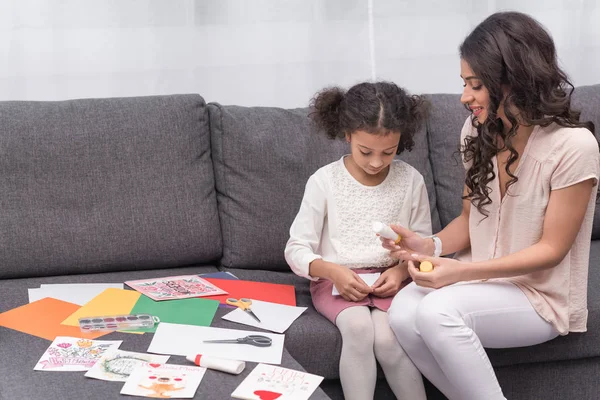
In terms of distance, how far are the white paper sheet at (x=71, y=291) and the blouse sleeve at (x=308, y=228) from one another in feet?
1.62

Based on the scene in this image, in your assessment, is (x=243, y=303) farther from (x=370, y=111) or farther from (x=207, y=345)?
(x=370, y=111)

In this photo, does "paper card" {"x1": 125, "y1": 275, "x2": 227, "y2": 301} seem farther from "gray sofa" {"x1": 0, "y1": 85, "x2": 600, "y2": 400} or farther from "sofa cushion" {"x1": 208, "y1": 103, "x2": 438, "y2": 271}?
"sofa cushion" {"x1": 208, "y1": 103, "x2": 438, "y2": 271}

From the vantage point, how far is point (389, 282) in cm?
225

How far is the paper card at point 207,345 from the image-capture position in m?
1.91

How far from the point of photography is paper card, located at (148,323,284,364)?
1.91 m

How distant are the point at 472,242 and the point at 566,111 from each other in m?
0.44

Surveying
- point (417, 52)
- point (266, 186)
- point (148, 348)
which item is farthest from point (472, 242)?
point (417, 52)

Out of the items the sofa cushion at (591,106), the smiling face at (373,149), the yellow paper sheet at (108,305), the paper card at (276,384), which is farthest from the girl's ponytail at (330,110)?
the sofa cushion at (591,106)

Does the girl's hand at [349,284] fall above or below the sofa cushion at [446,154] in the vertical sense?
below

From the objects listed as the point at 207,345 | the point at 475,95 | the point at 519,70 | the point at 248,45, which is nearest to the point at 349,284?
the point at 207,345

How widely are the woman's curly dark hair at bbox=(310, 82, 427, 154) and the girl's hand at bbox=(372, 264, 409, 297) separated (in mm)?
362

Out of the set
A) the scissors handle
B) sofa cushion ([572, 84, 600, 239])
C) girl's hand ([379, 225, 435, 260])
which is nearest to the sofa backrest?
sofa cushion ([572, 84, 600, 239])

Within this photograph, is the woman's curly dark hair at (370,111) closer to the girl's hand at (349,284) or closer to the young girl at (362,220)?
the young girl at (362,220)

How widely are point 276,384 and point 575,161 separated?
2.94 feet
